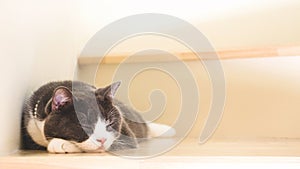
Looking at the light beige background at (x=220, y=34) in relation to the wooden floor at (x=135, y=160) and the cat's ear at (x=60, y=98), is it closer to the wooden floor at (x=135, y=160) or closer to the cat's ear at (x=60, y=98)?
the cat's ear at (x=60, y=98)

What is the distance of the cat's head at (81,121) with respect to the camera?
0.79m

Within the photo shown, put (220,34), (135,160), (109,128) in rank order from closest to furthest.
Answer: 1. (135,160)
2. (109,128)
3. (220,34)

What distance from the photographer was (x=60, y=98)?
798 millimetres

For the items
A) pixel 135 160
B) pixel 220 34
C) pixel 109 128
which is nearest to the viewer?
pixel 135 160

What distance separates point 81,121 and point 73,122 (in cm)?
2

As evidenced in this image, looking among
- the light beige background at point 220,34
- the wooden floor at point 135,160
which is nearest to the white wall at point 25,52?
the light beige background at point 220,34

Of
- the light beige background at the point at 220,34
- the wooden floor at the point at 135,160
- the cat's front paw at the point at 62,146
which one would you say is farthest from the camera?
the light beige background at the point at 220,34

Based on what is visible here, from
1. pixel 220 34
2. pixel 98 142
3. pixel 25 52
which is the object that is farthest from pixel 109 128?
pixel 220 34

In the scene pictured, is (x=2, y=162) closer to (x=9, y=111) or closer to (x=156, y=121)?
(x=9, y=111)

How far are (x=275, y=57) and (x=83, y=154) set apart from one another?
753 millimetres

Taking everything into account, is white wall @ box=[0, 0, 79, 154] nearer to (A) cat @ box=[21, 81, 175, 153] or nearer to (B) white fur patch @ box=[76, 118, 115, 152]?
(A) cat @ box=[21, 81, 175, 153]

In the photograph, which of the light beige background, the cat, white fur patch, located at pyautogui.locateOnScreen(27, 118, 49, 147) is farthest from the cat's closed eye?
the light beige background

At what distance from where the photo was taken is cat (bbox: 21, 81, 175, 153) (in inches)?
31.0

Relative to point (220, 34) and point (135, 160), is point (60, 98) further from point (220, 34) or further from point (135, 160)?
point (220, 34)
